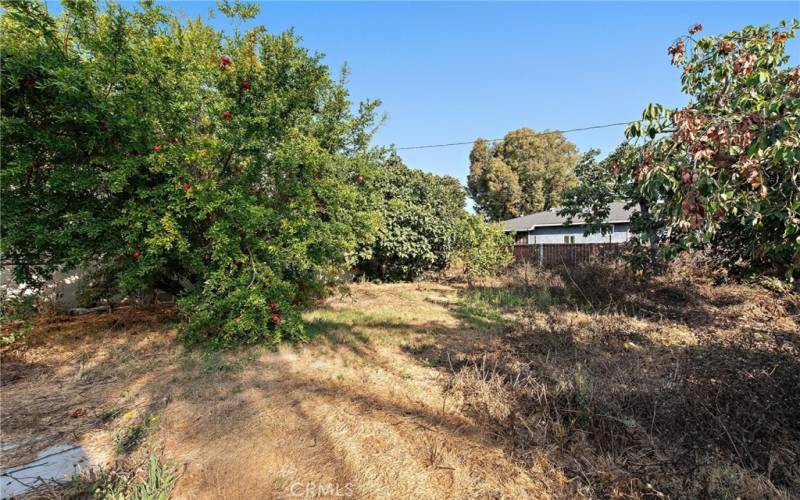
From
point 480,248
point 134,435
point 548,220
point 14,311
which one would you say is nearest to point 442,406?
point 134,435

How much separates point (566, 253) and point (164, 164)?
10671 mm

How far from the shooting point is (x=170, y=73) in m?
3.74

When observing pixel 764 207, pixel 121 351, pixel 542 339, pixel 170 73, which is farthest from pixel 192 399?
pixel 764 207

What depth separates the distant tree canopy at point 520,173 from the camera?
2564 cm

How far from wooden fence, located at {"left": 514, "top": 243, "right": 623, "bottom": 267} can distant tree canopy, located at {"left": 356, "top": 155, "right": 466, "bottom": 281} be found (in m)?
2.99

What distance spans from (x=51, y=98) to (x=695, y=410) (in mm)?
6713

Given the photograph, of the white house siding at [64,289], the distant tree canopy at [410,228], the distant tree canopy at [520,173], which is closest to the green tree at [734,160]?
the distant tree canopy at [410,228]

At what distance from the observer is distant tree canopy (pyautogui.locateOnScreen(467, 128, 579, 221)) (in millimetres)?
25641

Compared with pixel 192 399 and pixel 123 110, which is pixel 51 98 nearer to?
pixel 123 110

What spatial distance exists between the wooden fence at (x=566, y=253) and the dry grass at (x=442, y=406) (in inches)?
145

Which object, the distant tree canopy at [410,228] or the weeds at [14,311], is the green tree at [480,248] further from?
the weeds at [14,311]

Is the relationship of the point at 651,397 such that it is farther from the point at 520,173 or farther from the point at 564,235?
the point at 520,173

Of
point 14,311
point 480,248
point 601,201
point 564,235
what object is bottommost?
point 14,311

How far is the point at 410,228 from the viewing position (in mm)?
10242
